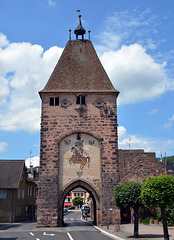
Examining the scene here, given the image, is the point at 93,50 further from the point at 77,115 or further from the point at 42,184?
the point at 42,184

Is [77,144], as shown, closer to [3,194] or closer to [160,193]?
[160,193]

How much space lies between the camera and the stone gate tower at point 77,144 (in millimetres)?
25906

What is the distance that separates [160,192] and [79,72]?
56.6 feet

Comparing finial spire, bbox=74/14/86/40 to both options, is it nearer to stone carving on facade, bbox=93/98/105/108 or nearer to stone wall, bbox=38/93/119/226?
stone wall, bbox=38/93/119/226

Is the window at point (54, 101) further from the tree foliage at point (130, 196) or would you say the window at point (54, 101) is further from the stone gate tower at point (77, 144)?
the tree foliage at point (130, 196)

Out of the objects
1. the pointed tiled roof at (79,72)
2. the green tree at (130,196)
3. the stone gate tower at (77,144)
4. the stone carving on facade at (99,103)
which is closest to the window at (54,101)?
the stone gate tower at (77,144)

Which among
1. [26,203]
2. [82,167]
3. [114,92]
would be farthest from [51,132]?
[26,203]

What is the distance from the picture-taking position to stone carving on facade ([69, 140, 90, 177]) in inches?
1056

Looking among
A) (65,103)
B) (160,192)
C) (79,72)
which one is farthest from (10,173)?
(160,192)

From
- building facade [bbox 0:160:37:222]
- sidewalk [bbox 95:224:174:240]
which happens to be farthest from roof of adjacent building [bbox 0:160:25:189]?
sidewalk [bbox 95:224:174:240]

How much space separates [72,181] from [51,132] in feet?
15.9

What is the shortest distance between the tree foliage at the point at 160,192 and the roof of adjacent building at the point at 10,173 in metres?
23.1

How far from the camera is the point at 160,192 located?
15.6 metres

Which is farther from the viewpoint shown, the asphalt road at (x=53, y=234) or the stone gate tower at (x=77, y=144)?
the stone gate tower at (x=77, y=144)
